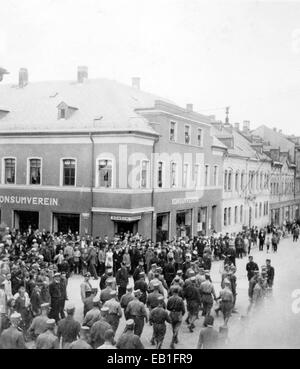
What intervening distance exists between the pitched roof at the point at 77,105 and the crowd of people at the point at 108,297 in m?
8.11

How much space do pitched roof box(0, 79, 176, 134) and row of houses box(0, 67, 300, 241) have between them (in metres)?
0.06

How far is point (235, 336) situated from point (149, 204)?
15501mm

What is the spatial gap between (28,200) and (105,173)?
16.3 ft

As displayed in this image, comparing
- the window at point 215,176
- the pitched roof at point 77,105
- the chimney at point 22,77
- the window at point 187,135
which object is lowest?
the window at point 215,176

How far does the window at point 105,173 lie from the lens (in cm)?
2666

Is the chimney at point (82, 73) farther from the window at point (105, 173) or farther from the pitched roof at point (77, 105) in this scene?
the window at point (105, 173)

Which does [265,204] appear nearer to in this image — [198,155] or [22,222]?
[198,155]

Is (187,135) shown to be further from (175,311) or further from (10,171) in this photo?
(175,311)

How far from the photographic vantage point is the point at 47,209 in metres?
27.8

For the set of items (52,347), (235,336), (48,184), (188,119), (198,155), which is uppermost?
(188,119)

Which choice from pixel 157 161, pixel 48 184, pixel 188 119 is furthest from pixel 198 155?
pixel 48 184

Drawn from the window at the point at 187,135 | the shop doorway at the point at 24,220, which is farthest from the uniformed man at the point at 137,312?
the window at the point at 187,135

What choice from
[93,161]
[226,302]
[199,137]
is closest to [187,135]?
[199,137]

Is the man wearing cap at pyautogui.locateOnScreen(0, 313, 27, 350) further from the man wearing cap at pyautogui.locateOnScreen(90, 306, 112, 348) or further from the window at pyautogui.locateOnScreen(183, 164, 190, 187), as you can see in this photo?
the window at pyautogui.locateOnScreen(183, 164, 190, 187)
